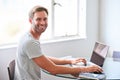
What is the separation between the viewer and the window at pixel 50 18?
110 inches

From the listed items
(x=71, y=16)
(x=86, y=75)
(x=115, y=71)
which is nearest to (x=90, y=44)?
(x=71, y=16)

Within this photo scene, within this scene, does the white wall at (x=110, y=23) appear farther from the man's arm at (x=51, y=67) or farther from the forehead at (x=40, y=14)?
the forehead at (x=40, y=14)

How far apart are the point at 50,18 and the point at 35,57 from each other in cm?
147

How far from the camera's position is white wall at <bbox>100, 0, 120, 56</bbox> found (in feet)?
11.8

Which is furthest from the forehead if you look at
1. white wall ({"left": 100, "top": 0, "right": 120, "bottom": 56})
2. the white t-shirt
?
white wall ({"left": 100, "top": 0, "right": 120, "bottom": 56})

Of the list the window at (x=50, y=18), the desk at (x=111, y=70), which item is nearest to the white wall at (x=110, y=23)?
the window at (x=50, y=18)

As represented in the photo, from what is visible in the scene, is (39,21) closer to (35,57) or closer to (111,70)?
(35,57)

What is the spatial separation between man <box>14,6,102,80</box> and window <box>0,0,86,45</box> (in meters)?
0.91

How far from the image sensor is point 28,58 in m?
1.92

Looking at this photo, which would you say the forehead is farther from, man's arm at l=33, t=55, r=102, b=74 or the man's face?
man's arm at l=33, t=55, r=102, b=74

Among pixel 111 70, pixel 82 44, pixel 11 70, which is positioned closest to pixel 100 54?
pixel 111 70

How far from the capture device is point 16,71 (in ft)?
6.78

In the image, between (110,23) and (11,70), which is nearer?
(11,70)

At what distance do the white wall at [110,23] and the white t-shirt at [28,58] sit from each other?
199 centimetres
